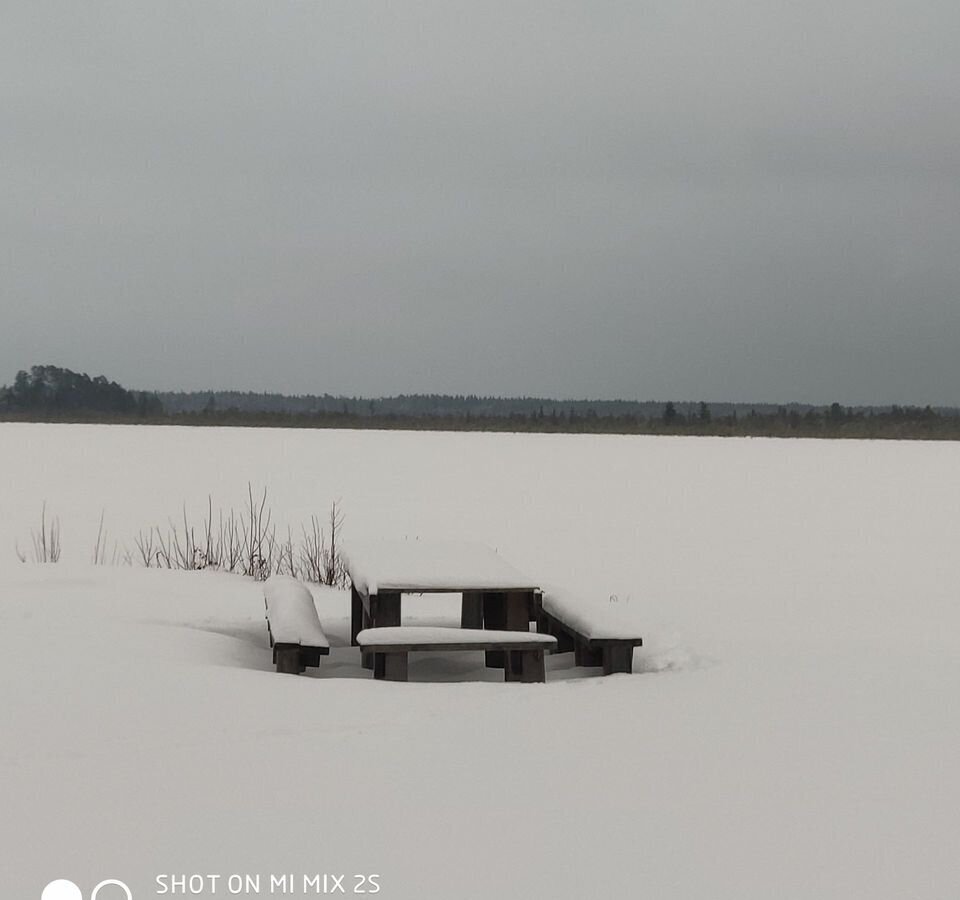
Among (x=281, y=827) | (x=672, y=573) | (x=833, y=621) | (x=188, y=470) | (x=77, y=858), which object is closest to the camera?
(x=77, y=858)

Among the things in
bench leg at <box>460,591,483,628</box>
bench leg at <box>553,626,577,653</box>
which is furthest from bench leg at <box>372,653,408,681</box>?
bench leg at <box>553,626,577,653</box>

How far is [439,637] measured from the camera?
184 inches

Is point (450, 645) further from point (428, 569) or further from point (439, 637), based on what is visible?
point (428, 569)

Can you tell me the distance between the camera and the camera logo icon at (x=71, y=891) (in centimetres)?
272

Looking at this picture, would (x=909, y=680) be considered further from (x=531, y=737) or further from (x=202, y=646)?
(x=202, y=646)

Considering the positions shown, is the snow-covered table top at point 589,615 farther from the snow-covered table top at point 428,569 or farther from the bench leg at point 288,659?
the bench leg at point 288,659

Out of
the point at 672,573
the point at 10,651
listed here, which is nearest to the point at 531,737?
the point at 10,651

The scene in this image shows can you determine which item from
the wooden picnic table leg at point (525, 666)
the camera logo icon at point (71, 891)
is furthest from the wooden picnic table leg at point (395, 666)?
the camera logo icon at point (71, 891)

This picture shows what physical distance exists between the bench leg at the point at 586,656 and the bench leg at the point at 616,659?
16 centimetres

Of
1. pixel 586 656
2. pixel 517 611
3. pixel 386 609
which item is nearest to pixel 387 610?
pixel 386 609

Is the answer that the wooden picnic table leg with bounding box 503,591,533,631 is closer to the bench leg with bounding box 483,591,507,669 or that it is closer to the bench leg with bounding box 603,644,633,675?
the bench leg with bounding box 483,591,507,669

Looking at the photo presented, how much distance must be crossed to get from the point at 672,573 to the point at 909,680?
4.54 m

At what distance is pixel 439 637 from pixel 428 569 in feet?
1.63

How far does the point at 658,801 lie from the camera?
3.33 m
